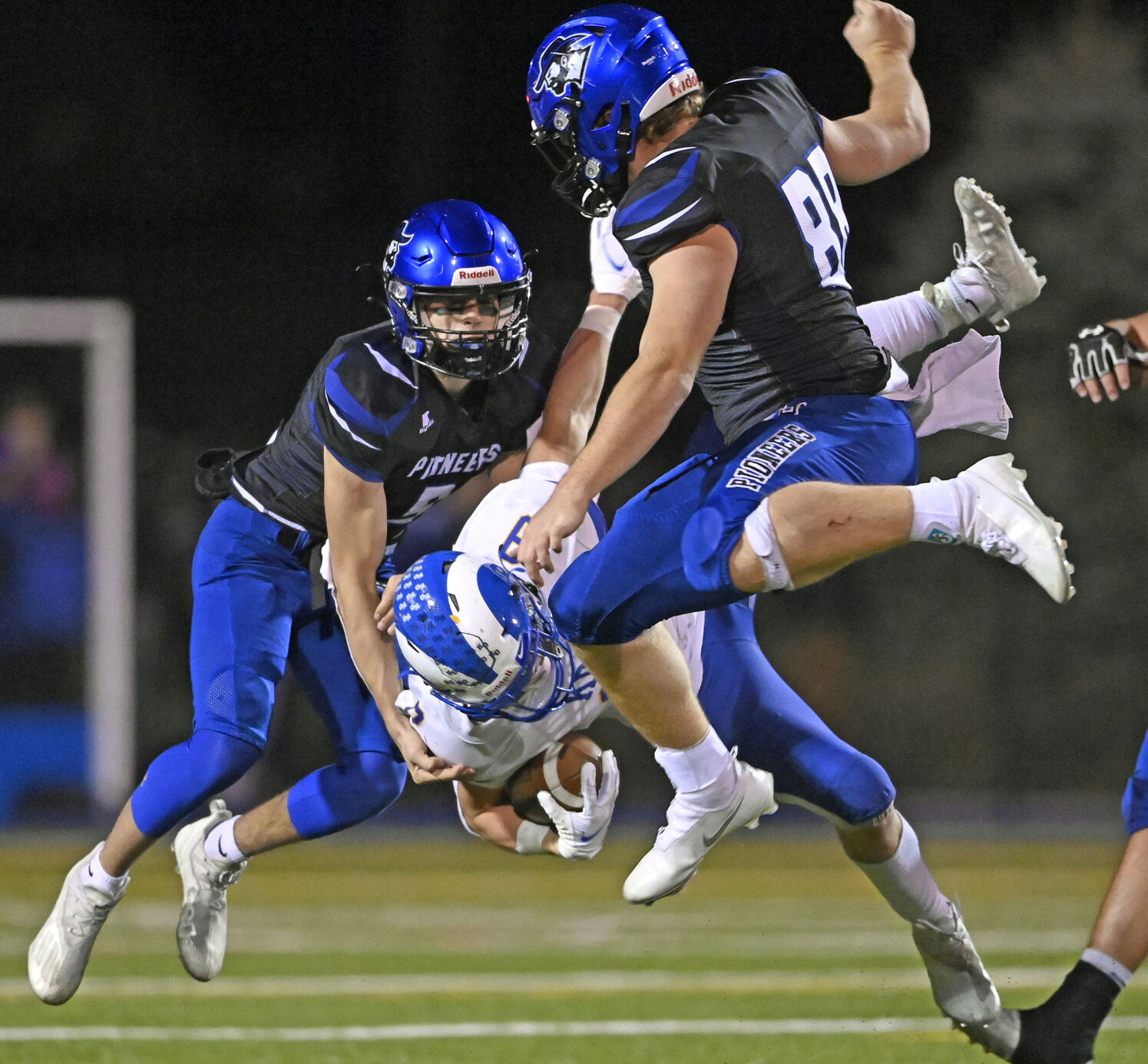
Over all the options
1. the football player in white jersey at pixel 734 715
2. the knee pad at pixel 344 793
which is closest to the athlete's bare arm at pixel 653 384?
the football player in white jersey at pixel 734 715

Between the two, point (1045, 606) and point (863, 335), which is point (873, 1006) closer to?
point (863, 335)

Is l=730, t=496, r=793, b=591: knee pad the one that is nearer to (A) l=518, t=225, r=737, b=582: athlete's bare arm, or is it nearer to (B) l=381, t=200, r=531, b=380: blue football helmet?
(A) l=518, t=225, r=737, b=582: athlete's bare arm

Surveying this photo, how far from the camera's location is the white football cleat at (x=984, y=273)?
3.51 m

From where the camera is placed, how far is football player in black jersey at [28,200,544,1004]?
3.50 meters

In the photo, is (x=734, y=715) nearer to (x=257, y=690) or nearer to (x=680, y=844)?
(x=680, y=844)

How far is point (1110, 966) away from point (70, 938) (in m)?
1.99

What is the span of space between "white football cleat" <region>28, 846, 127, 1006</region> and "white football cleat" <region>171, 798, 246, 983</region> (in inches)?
5.8

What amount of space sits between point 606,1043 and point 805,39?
4.25 meters

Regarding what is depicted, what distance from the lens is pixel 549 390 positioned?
371cm

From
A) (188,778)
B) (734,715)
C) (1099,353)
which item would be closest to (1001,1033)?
(734,715)

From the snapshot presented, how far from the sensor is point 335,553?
139 inches

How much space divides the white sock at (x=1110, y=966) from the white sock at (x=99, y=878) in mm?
1858

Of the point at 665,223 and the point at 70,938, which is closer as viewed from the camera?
the point at 665,223

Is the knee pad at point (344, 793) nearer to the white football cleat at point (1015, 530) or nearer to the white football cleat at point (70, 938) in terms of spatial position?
the white football cleat at point (70, 938)
